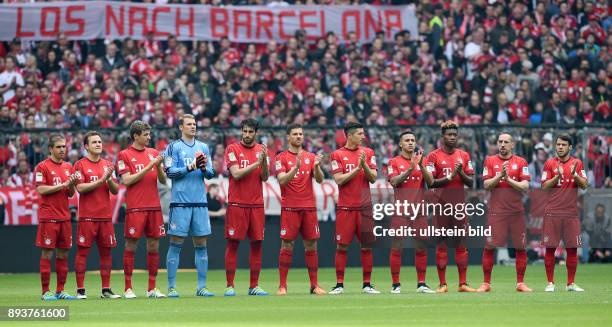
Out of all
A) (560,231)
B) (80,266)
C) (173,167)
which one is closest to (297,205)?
(173,167)

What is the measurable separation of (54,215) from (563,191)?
7.81 metres

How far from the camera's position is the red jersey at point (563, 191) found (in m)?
20.5

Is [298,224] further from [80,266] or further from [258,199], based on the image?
[80,266]

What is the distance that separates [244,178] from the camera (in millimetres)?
20250

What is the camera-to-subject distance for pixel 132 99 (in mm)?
30516

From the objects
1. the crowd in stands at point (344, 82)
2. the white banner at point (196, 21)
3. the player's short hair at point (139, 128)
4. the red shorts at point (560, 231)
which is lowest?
the red shorts at point (560, 231)

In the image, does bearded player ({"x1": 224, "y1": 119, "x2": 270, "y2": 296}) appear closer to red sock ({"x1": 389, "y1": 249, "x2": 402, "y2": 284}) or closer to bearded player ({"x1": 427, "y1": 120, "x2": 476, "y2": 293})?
red sock ({"x1": 389, "y1": 249, "x2": 402, "y2": 284})

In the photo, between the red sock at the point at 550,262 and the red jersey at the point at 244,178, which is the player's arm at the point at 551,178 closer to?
the red sock at the point at 550,262

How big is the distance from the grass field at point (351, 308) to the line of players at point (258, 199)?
0.52 m

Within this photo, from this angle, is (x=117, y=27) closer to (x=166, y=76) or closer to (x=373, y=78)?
(x=166, y=76)

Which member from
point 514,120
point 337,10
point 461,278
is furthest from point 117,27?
point 461,278

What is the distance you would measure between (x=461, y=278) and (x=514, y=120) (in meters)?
12.4

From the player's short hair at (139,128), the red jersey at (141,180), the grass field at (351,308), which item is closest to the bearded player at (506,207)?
the grass field at (351,308)

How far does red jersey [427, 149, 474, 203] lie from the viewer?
67.6 ft
